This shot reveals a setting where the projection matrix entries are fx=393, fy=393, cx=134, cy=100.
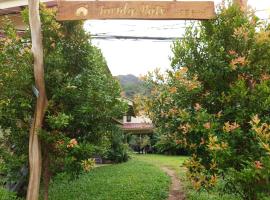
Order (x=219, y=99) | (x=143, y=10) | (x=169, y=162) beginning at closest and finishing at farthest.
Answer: (x=219, y=99) → (x=143, y=10) → (x=169, y=162)

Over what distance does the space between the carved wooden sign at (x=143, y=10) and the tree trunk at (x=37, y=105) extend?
0.68 metres

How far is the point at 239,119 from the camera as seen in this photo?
5.86 m

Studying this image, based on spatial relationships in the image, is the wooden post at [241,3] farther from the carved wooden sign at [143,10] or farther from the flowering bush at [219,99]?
the carved wooden sign at [143,10]

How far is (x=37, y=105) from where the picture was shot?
23.2 feet

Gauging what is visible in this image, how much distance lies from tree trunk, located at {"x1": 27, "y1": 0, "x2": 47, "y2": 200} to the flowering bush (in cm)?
187

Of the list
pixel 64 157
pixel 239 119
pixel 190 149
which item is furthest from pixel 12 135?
pixel 239 119

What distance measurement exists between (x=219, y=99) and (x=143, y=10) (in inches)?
80.0

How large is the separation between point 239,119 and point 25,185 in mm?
6928

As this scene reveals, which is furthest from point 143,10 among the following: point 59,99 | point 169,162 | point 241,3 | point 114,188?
point 169,162

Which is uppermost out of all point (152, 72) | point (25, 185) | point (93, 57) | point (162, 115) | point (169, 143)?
point (93, 57)

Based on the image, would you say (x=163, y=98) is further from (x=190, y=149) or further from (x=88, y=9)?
(x=88, y=9)

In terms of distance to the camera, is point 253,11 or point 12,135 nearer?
→ point 253,11

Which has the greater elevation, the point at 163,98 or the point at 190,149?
the point at 163,98

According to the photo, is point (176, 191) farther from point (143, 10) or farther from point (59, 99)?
point (143, 10)
